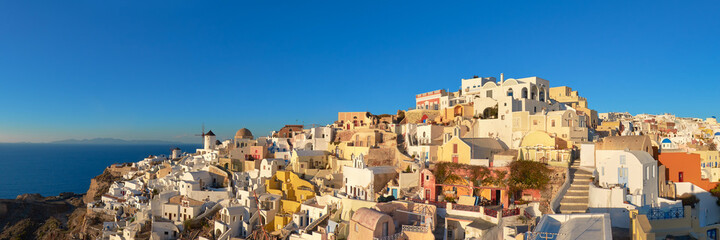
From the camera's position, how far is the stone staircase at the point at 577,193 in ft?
67.2

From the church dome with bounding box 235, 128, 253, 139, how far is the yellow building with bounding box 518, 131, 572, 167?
3481 cm

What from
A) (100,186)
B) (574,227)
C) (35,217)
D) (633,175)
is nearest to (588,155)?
(633,175)

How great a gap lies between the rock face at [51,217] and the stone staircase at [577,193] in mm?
37505

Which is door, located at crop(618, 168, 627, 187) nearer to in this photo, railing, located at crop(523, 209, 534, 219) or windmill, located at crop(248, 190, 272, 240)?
railing, located at crop(523, 209, 534, 219)

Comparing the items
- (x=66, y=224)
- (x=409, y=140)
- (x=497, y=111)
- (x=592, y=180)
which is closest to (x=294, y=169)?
(x=409, y=140)

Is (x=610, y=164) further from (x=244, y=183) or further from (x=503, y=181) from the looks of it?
(x=244, y=183)

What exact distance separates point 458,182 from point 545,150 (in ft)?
19.0

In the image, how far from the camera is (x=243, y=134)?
5312 centimetres

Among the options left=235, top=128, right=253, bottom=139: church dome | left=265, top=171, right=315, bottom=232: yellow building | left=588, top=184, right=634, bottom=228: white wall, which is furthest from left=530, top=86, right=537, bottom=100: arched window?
left=235, top=128, right=253, bottom=139: church dome

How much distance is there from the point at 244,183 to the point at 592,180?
1058 inches

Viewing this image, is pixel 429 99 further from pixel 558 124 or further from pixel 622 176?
pixel 622 176

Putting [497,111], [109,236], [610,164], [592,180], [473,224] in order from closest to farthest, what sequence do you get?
[473,224] < [610,164] < [592,180] < [109,236] < [497,111]

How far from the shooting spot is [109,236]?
113 feet

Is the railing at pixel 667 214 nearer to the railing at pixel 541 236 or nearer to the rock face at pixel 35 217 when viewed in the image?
the railing at pixel 541 236
